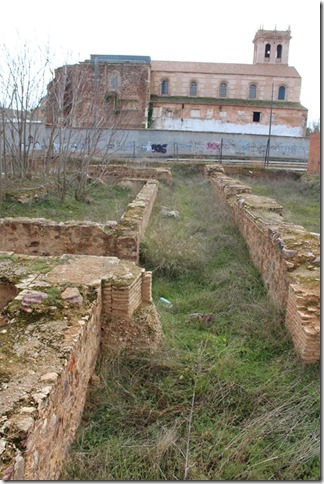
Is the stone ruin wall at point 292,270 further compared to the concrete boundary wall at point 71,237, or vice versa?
the concrete boundary wall at point 71,237

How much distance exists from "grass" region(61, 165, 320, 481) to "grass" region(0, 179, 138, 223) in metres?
5.33

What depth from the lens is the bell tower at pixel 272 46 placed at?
5106cm

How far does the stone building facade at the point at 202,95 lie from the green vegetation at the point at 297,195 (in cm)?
1978

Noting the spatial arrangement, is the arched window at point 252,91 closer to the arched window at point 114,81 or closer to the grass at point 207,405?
the arched window at point 114,81

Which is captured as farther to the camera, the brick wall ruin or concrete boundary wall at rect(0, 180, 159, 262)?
concrete boundary wall at rect(0, 180, 159, 262)

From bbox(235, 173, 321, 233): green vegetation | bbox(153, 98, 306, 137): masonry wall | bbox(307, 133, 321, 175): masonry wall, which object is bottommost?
bbox(235, 173, 321, 233): green vegetation

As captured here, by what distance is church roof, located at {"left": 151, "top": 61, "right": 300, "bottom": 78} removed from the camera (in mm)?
46312

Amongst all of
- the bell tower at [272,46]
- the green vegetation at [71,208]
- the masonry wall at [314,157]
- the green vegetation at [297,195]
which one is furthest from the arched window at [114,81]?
the green vegetation at [71,208]

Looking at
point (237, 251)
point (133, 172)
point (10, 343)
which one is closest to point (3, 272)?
point (10, 343)

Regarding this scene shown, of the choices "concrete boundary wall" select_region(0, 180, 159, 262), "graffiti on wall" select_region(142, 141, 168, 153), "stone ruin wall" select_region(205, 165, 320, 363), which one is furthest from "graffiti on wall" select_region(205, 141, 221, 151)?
"concrete boundary wall" select_region(0, 180, 159, 262)

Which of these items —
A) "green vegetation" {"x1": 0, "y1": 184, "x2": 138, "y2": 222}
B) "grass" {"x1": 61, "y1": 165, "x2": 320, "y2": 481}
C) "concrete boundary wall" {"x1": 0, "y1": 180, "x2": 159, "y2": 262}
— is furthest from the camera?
"green vegetation" {"x1": 0, "y1": 184, "x2": 138, "y2": 222}

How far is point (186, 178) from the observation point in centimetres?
2338

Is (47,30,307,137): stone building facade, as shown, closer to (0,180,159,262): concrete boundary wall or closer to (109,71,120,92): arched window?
(109,71,120,92): arched window

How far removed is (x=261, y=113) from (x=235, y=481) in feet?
144
